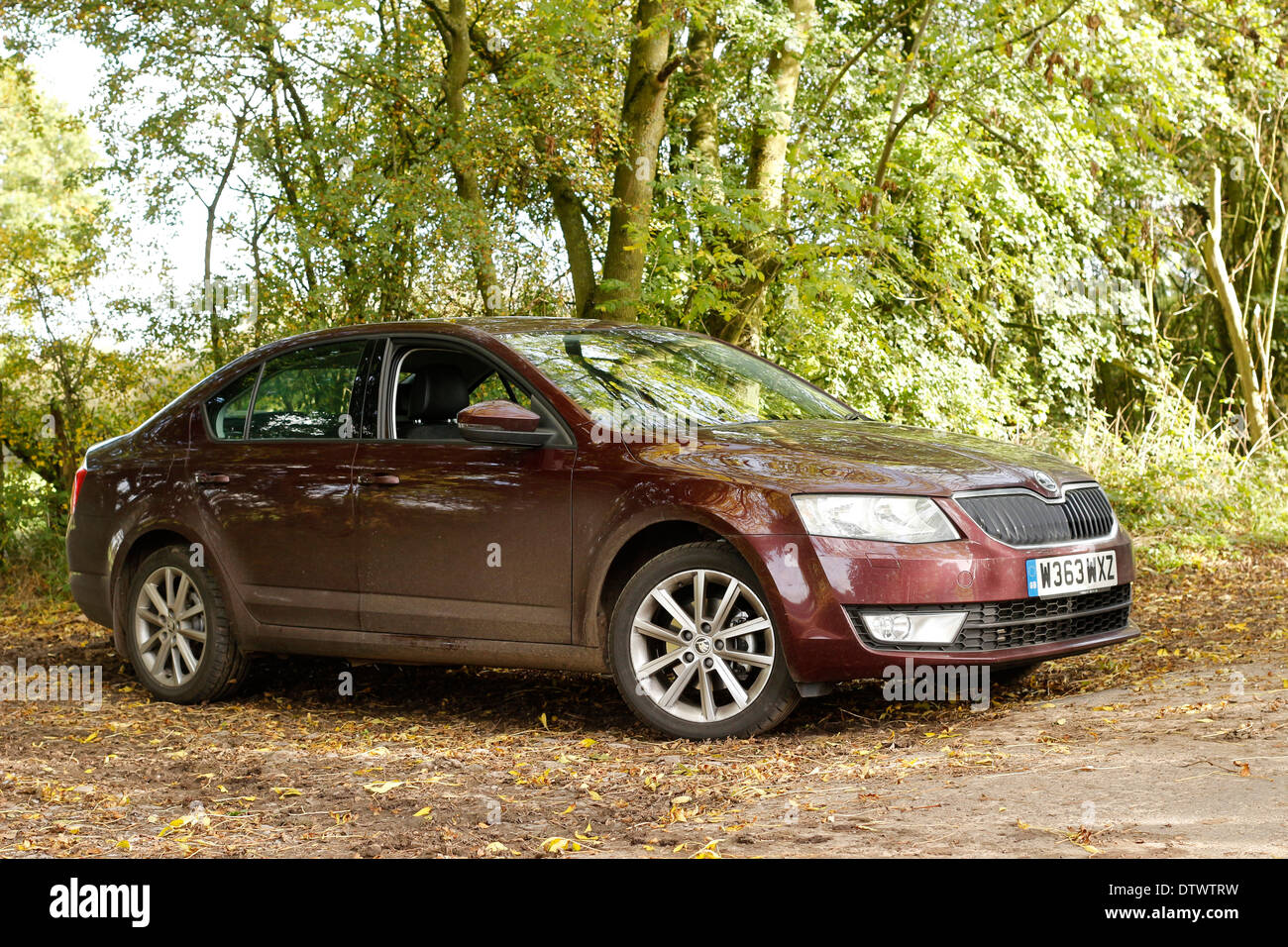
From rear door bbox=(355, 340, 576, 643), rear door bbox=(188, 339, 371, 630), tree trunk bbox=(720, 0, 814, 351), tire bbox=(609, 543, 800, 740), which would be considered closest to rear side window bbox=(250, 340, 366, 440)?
rear door bbox=(188, 339, 371, 630)

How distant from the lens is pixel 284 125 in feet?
41.2

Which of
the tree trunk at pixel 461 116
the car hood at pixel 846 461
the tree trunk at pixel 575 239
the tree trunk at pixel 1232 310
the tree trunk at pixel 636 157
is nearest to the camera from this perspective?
the car hood at pixel 846 461

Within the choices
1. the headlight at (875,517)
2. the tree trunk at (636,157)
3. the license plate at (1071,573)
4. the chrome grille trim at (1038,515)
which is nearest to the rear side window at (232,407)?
the headlight at (875,517)

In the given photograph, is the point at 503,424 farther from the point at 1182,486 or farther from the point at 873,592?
the point at 1182,486

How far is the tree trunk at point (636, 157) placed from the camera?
1113 centimetres

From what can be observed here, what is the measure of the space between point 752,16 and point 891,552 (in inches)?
369

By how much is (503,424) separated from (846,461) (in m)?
1.42

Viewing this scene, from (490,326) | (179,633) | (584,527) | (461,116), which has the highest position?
(461,116)

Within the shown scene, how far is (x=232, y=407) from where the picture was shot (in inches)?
266

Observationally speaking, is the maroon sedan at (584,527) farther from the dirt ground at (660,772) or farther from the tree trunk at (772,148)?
the tree trunk at (772,148)

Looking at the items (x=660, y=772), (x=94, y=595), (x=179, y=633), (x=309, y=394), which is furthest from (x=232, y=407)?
(x=660, y=772)

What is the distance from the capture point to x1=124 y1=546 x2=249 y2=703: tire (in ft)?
21.5
